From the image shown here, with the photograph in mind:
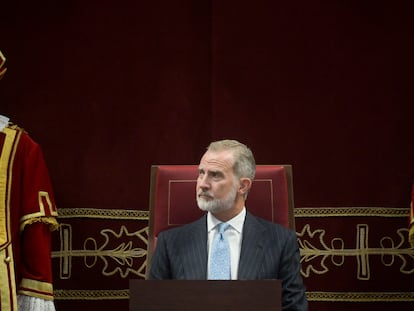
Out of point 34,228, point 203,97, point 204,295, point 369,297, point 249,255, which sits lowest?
point 369,297

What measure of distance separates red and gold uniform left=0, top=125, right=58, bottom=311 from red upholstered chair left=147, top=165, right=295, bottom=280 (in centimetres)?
44

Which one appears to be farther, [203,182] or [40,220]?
[40,220]

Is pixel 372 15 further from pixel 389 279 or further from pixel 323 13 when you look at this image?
pixel 389 279

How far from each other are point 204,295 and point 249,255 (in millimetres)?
520

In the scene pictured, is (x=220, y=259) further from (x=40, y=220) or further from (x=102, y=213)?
(x=102, y=213)

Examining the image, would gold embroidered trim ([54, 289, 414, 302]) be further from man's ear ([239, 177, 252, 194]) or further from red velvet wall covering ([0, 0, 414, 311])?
man's ear ([239, 177, 252, 194])

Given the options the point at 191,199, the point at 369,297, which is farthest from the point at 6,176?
the point at 369,297

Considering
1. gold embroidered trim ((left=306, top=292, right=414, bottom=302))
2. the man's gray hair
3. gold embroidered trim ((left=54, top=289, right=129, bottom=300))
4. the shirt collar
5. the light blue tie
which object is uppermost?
the man's gray hair

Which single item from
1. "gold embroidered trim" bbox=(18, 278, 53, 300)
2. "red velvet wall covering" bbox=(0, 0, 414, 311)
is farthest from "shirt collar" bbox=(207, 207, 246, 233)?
"red velvet wall covering" bbox=(0, 0, 414, 311)

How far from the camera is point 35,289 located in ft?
10.0

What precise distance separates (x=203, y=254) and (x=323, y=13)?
5.18 ft

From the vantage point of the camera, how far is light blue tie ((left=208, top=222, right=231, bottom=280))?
2.69m

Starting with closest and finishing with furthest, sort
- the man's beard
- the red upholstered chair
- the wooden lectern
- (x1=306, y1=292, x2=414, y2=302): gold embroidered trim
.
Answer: the wooden lectern
the man's beard
the red upholstered chair
(x1=306, y1=292, x2=414, y2=302): gold embroidered trim

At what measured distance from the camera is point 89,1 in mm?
3826
